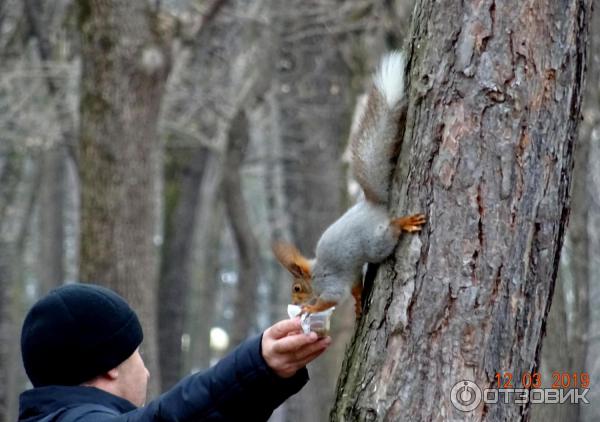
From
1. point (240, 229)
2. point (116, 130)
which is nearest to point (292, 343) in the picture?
point (116, 130)

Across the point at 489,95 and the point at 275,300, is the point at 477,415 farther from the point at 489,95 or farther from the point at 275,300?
the point at 275,300

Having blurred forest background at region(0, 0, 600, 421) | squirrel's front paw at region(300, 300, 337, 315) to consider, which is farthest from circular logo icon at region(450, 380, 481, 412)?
blurred forest background at region(0, 0, 600, 421)

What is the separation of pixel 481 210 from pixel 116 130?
14.2 feet

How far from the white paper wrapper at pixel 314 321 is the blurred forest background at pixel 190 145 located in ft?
9.39

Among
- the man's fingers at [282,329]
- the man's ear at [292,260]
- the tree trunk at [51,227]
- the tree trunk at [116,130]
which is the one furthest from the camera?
the tree trunk at [51,227]

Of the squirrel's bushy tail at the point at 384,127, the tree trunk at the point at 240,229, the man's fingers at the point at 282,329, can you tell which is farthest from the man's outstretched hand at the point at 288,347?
the tree trunk at the point at 240,229

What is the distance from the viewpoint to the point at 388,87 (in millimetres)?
2861

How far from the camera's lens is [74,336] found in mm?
2564

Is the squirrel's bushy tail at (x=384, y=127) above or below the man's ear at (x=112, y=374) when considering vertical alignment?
above

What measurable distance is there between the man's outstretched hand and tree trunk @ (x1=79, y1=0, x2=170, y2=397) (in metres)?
4.30

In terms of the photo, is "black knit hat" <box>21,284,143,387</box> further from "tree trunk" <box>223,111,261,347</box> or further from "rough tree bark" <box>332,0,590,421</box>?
"tree trunk" <box>223,111,261,347</box>

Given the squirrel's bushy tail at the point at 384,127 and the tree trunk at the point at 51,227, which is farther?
the tree trunk at the point at 51,227

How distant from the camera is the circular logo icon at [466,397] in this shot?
8.55 ft

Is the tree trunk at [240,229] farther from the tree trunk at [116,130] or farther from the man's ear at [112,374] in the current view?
the man's ear at [112,374]
